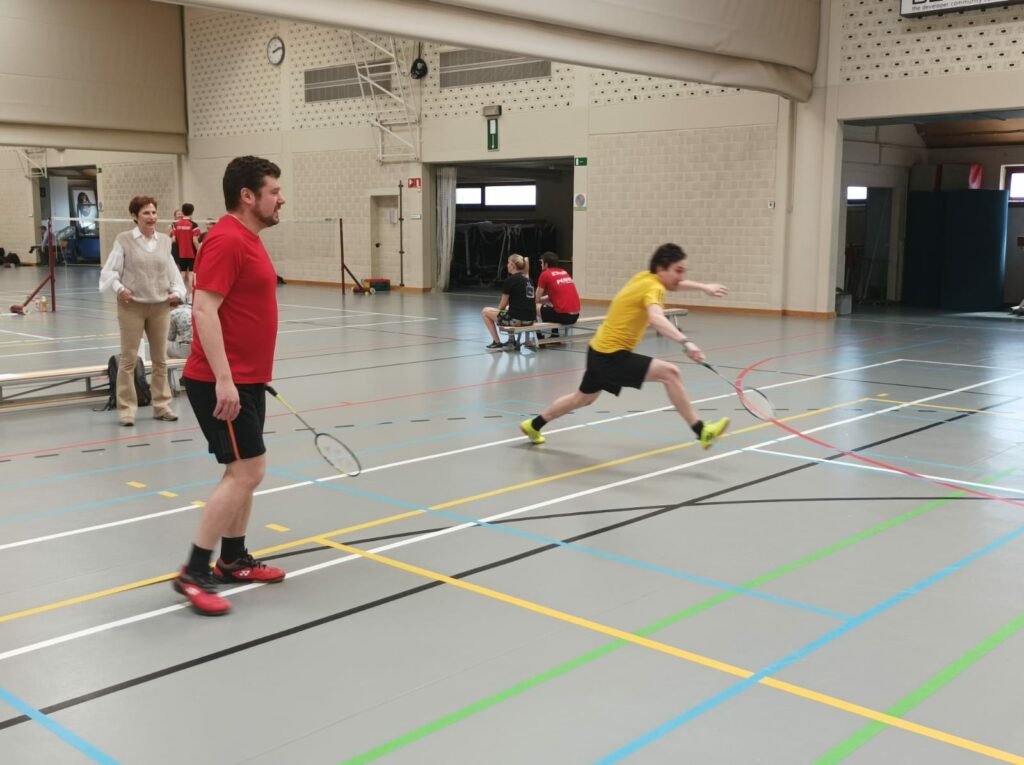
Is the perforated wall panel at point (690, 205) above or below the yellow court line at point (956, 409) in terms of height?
above

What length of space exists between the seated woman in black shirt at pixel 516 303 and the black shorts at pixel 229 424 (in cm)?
951

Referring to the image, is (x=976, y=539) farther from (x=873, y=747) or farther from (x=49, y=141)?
(x=49, y=141)

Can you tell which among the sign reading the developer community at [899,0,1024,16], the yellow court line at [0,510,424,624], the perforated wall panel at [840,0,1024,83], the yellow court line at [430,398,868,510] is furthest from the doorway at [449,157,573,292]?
the yellow court line at [0,510,424,624]

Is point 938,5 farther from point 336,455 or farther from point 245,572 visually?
point 245,572

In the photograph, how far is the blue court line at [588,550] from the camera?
4467 millimetres

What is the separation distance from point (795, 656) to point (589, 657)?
809mm

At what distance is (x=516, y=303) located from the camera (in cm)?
1402

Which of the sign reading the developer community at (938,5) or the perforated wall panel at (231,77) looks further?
the perforated wall panel at (231,77)

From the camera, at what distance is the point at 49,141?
95.2ft

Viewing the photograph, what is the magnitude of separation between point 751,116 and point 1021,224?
7.95 meters

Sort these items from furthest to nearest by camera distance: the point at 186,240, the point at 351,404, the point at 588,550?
the point at 186,240 → the point at 351,404 → the point at 588,550

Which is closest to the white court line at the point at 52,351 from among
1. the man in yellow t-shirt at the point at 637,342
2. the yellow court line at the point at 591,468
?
the man in yellow t-shirt at the point at 637,342

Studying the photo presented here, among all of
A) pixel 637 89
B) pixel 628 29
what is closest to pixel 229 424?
pixel 628 29

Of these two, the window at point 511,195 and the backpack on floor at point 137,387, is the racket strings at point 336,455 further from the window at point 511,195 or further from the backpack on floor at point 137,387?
the window at point 511,195
